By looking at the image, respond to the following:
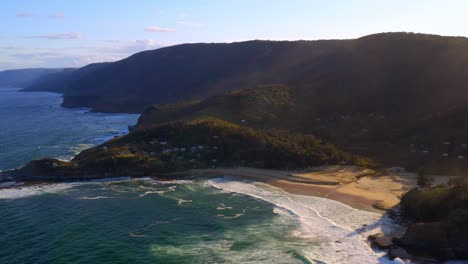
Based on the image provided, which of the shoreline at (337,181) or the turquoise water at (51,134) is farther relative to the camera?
the turquoise water at (51,134)

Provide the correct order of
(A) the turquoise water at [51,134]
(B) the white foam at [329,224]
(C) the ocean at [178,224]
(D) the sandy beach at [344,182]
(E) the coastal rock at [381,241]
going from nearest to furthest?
(B) the white foam at [329,224], (C) the ocean at [178,224], (E) the coastal rock at [381,241], (D) the sandy beach at [344,182], (A) the turquoise water at [51,134]

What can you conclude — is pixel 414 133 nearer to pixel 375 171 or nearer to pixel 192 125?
pixel 375 171

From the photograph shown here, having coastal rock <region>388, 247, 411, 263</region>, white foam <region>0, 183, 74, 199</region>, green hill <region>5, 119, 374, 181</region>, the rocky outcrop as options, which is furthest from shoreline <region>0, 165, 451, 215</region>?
coastal rock <region>388, 247, 411, 263</region>

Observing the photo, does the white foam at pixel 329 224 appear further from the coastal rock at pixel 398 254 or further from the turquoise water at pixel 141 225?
the turquoise water at pixel 141 225

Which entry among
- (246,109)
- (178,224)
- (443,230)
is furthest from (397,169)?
(246,109)

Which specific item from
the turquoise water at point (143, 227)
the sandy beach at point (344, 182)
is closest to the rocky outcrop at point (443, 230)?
the sandy beach at point (344, 182)

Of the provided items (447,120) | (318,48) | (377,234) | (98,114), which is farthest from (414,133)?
(98,114)

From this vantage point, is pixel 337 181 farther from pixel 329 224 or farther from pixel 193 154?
pixel 193 154
